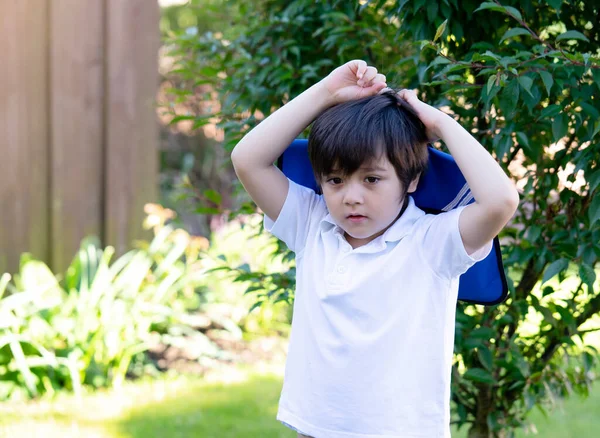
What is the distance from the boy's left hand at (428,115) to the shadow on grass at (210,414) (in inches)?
85.5

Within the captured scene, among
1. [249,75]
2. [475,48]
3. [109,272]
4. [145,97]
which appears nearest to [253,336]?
[109,272]

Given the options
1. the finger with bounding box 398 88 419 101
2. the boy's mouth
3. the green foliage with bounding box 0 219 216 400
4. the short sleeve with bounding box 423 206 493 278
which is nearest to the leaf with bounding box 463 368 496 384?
the short sleeve with bounding box 423 206 493 278

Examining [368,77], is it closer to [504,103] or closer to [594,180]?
[504,103]

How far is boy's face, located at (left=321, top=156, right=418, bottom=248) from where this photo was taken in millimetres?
1649

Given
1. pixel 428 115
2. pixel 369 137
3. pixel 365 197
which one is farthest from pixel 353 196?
pixel 428 115

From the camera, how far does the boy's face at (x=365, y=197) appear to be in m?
1.65

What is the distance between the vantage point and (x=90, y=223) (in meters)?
4.71

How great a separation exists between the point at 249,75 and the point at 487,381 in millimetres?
1257

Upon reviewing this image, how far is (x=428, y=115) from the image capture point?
165 centimetres

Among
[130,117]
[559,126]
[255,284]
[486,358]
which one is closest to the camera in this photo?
[559,126]

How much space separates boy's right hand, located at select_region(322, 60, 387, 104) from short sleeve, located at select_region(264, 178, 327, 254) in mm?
245

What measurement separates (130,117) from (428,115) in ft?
11.3

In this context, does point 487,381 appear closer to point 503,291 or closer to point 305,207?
point 503,291

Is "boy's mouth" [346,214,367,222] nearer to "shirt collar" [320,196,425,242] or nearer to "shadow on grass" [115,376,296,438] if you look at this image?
"shirt collar" [320,196,425,242]
